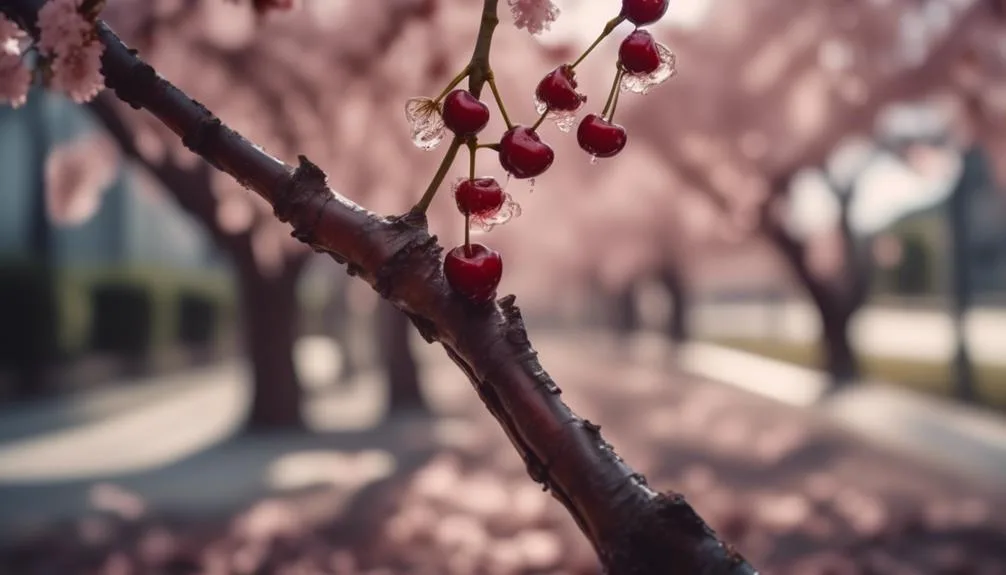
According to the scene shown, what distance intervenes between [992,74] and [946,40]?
652 millimetres

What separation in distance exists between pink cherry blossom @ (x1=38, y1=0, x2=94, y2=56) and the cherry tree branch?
0.19ft

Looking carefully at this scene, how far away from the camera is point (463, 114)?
1255 mm

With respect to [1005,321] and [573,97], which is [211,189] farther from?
[1005,321]

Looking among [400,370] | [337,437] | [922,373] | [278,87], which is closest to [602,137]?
[278,87]

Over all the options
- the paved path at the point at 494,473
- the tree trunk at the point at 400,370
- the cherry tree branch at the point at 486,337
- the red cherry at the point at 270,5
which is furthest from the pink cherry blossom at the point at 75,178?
the cherry tree branch at the point at 486,337

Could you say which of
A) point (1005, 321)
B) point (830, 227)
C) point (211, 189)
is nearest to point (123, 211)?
point (211, 189)

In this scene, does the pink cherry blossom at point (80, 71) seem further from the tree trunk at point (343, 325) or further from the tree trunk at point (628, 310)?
the tree trunk at point (628, 310)

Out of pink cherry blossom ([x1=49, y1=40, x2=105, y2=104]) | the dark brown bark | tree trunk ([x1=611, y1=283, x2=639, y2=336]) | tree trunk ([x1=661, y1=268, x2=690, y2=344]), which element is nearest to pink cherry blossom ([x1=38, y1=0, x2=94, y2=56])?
pink cherry blossom ([x1=49, y1=40, x2=105, y2=104])

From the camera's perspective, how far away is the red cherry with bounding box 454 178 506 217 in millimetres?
1349

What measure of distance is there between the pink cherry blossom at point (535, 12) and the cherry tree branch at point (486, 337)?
0.45ft

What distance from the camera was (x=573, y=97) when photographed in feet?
4.44

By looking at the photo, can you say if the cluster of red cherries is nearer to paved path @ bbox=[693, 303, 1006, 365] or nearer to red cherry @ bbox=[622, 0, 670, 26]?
red cherry @ bbox=[622, 0, 670, 26]

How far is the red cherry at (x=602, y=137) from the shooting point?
1.36m

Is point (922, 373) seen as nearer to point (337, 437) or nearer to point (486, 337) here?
point (337, 437)
